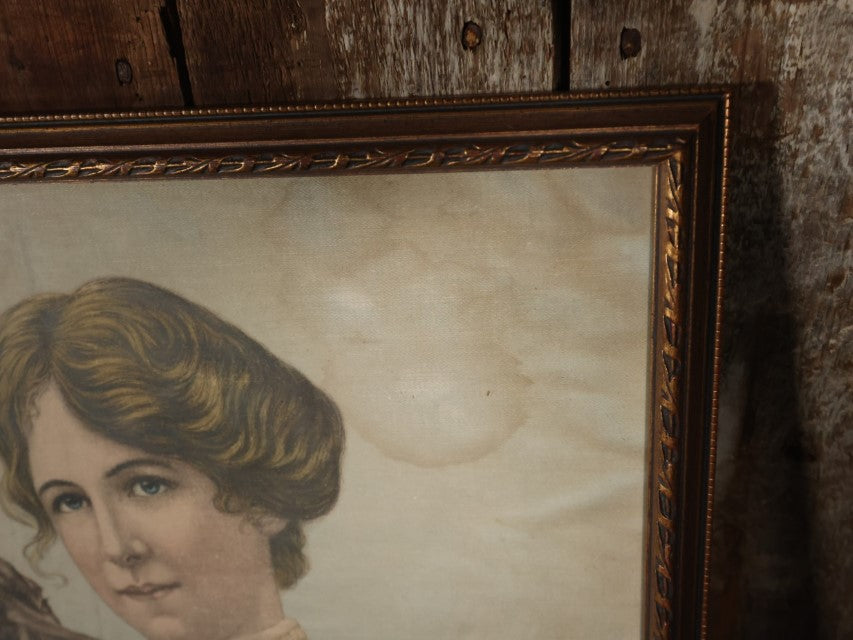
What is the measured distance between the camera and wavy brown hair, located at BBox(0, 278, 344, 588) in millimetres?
709

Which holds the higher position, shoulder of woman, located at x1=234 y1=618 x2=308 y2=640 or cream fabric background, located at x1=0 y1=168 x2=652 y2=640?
cream fabric background, located at x1=0 y1=168 x2=652 y2=640

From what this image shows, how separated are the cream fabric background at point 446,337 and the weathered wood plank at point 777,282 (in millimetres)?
123

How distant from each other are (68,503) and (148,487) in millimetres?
93

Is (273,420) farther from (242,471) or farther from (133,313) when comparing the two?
(133,313)

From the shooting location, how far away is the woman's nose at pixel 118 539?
75 cm

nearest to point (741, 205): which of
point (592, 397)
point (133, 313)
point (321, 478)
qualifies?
point (592, 397)

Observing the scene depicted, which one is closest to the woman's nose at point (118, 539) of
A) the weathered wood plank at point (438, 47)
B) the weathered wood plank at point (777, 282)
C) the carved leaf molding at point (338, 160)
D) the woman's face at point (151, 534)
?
the woman's face at point (151, 534)

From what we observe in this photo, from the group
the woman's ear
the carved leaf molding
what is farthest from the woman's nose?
the carved leaf molding

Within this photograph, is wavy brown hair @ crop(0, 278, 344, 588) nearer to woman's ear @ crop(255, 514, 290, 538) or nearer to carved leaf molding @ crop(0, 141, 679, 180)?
woman's ear @ crop(255, 514, 290, 538)

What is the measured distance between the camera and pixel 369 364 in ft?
2.31

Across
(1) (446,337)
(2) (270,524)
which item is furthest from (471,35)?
(2) (270,524)

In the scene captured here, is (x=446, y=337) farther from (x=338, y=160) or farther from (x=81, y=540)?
(x=81, y=540)

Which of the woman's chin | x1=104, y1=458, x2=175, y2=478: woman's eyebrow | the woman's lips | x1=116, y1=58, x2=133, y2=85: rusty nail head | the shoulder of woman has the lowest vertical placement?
the shoulder of woman

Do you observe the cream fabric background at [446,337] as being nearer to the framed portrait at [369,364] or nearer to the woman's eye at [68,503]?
the framed portrait at [369,364]
